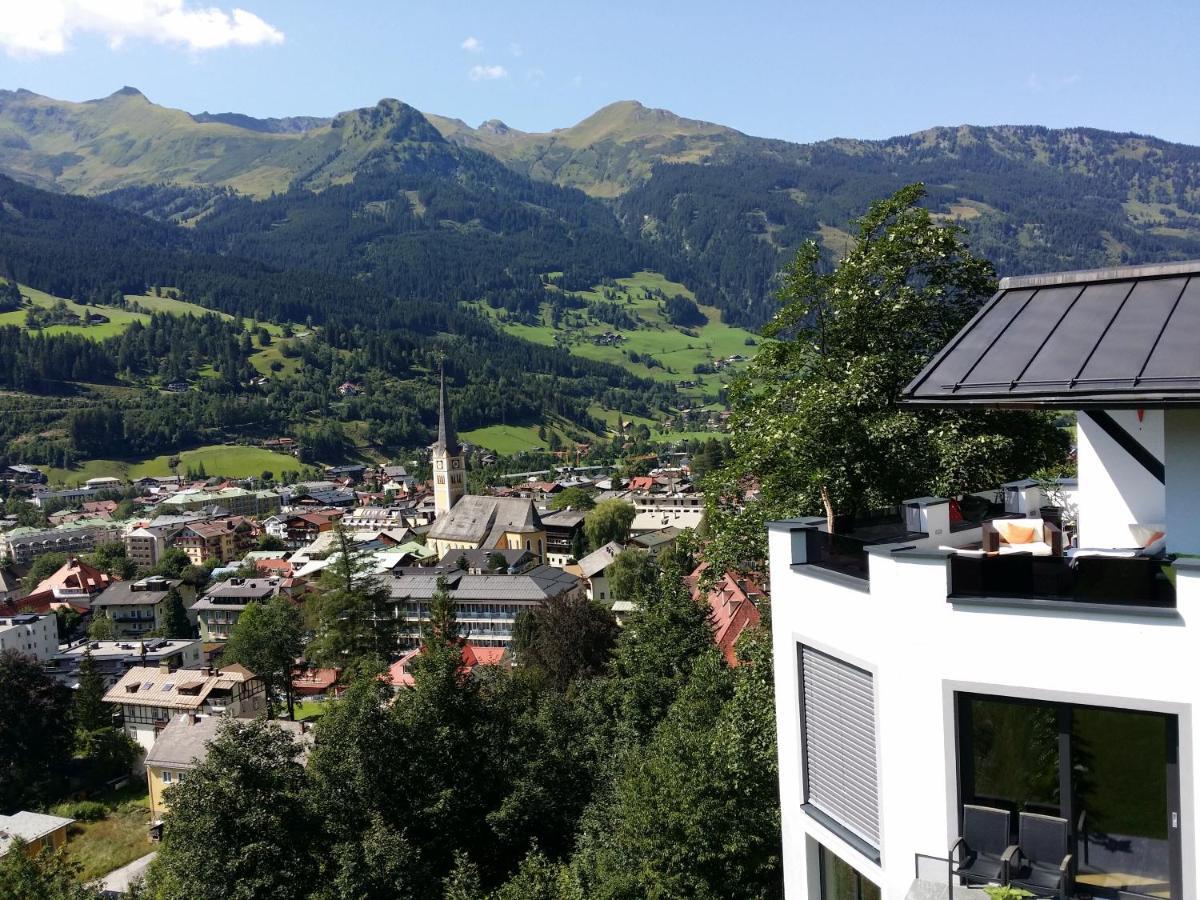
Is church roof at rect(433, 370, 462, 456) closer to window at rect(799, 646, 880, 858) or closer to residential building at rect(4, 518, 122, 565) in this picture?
residential building at rect(4, 518, 122, 565)

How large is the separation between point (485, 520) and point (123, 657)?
146ft

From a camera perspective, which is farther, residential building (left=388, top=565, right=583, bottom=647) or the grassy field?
the grassy field

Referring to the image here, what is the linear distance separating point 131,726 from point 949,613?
56258 mm

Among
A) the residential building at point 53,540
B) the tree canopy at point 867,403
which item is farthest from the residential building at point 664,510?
the tree canopy at point 867,403

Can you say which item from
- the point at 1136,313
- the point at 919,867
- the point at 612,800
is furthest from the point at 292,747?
the point at 1136,313

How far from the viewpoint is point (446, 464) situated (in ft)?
380

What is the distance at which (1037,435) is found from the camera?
Result: 49.5 ft

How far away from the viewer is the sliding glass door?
514 cm

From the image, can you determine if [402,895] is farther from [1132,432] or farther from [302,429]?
[302,429]

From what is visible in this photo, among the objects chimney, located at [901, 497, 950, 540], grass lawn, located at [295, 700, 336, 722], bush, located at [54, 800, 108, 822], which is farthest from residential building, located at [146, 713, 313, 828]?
chimney, located at [901, 497, 950, 540]

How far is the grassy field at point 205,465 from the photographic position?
564ft

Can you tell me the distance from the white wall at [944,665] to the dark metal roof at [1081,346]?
1.11 meters

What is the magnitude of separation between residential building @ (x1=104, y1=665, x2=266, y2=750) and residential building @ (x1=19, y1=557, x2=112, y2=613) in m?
39.6

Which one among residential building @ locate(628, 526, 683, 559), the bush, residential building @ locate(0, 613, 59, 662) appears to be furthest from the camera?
residential building @ locate(628, 526, 683, 559)
